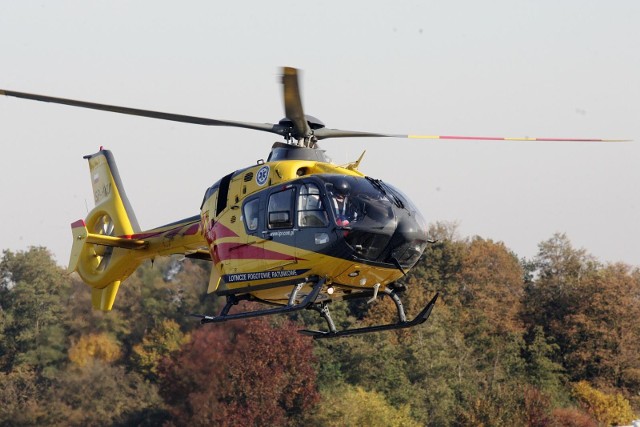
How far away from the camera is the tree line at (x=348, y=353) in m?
51.4

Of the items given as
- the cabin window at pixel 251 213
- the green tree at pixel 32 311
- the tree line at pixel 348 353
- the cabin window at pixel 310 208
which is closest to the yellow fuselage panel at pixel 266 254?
the cabin window at pixel 251 213

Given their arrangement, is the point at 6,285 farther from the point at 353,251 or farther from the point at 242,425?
the point at 353,251

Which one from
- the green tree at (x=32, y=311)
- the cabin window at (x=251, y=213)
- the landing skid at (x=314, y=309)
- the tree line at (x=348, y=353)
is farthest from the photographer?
the green tree at (x=32, y=311)

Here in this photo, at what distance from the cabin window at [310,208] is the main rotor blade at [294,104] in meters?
1.44

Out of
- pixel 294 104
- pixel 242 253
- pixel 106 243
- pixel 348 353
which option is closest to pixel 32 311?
pixel 348 353

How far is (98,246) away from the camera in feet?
86.4

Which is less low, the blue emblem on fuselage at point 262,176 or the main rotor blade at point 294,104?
the main rotor blade at point 294,104

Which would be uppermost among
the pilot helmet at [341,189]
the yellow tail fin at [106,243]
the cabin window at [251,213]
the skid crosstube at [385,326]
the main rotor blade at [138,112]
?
the main rotor blade at [138,112]

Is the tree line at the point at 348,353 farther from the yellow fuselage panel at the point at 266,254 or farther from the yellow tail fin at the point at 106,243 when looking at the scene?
the yellow fuselage panel at the point at 266,254

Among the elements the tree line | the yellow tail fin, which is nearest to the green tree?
the tree line

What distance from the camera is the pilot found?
19.6m

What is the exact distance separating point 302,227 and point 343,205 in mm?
856

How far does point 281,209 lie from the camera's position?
20.4 meters

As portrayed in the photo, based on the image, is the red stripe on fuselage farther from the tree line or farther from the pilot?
the tree line
